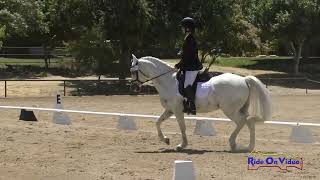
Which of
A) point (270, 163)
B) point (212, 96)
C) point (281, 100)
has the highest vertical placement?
point (212, 96)

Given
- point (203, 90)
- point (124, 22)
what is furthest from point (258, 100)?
point (124, 22)

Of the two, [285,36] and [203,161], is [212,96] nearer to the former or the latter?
[203,161]

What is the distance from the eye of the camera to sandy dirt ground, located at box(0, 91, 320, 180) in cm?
920

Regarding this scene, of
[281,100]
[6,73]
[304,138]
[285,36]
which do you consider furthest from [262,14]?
[304,138]

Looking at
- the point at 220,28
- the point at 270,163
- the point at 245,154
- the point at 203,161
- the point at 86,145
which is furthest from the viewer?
the point at 220,28

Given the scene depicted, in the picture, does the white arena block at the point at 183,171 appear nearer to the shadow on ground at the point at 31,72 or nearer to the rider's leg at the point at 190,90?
the rider's leg at the point at 190,90

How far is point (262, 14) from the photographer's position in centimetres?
4438

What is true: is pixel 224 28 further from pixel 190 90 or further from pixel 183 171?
pixel 183 171

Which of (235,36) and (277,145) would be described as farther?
(235,36)

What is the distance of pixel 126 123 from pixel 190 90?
460 centimetres

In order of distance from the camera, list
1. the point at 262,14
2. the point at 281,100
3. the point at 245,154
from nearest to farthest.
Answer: the point at 245,154, the point at 281,100, the point at 262,14

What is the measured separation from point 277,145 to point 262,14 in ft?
108

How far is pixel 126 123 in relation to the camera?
52.2 feet

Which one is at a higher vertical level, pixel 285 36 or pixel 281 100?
pixel 285 36
